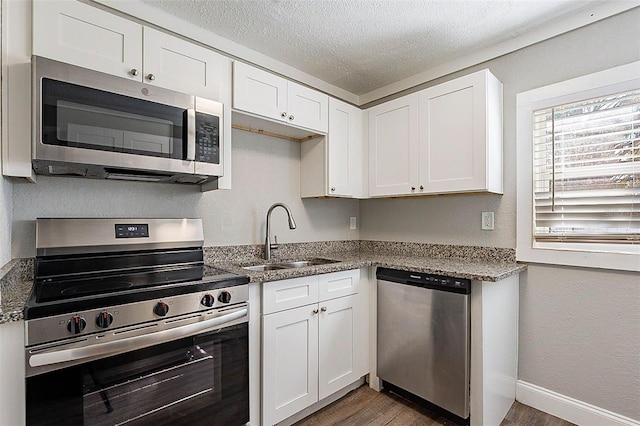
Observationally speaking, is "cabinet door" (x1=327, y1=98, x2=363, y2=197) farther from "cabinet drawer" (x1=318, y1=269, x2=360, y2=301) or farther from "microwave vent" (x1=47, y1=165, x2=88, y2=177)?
"microwave vent" (x1=47, y1=165, x2=88, y2=177)

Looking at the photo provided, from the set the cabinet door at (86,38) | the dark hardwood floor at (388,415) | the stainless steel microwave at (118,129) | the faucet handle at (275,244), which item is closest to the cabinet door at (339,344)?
the dark hardwood floor at (388,415)

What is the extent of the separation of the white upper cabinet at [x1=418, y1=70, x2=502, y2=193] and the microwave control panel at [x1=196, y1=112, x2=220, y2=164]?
1421mm

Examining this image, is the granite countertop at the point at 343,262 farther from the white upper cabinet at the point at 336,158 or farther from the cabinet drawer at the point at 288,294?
the white upper cabinet at the point at 336,158

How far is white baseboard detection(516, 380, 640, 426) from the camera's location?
1804mm

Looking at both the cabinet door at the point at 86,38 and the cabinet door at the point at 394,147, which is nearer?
the cabinet door at the point at 86,38

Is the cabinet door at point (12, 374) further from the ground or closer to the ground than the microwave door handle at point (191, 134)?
closer to the ground

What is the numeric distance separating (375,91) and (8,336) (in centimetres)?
295

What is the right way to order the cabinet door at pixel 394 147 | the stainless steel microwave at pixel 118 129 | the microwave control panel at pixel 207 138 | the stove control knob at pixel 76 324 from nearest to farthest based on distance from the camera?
the stove control knob at pixel 76 324
the stainless steel microwave at pixel 118 129
the microwave control panel at pixel 207 138
the cabinet door at pixel 394 147

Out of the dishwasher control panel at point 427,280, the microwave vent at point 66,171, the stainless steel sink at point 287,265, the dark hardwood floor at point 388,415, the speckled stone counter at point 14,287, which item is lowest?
the dark hardwood floor at point 388,415

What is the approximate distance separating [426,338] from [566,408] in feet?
3.02

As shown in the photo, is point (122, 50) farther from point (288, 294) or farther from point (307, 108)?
point (288, 294)

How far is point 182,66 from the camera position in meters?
1.76

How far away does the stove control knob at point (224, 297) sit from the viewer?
5.10 ft

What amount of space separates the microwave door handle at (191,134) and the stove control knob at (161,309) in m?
0.74
